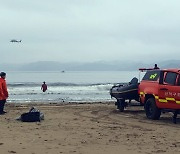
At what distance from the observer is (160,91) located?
14.1m

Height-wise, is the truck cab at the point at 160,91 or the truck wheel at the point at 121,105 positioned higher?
the truck cab at the point at 160,91

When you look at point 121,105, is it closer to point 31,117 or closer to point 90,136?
point 31,117

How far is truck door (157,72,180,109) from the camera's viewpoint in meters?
13.4

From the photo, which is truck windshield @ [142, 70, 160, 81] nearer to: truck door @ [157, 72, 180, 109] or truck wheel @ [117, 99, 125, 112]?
truck door @ [157, 72, 180, 109]

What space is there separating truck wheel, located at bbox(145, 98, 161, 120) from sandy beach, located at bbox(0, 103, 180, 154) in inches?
12.1

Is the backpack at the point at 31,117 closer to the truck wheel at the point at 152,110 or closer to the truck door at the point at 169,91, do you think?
the truck wheel at the point at 152,110

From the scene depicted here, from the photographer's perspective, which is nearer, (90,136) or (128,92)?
(90,136)

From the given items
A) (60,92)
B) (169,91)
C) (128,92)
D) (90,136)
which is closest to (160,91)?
(169,91)

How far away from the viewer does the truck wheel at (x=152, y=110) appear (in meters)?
14.5

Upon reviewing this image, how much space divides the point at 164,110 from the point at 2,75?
258 inches

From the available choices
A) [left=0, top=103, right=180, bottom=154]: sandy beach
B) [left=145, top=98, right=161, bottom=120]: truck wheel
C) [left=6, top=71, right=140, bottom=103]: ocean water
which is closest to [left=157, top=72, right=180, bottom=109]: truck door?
→ [left=145, top=98, right=161, bottom=120]: truck wheel

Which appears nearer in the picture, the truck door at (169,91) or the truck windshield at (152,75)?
the truck door at (169,91)

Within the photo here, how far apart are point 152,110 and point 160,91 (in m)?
0.98

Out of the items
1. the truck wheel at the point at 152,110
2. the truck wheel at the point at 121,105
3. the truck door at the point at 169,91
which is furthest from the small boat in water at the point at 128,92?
the truck door at the point at 169,91
